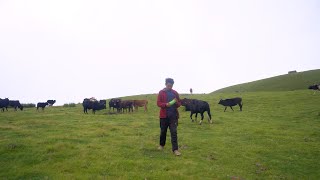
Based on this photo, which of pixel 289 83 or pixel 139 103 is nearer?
pixel 139 103

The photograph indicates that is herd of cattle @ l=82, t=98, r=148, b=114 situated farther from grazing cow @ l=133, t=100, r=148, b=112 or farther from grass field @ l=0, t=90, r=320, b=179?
grass field @ l=0, t=90, r=320, b=179

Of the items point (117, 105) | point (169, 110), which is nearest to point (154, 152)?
point (169, 110)

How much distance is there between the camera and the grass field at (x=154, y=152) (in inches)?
525

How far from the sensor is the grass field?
43.8 ft

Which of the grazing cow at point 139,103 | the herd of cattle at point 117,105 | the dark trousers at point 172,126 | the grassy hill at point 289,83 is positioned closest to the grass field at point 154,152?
the dark trousers at point 172,126

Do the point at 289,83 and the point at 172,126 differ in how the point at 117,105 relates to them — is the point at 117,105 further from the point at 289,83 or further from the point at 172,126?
the point at 289,83

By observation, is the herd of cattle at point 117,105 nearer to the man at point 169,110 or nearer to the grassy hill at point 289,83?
the man at point 169,110

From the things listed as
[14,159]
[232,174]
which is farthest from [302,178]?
[14,159]

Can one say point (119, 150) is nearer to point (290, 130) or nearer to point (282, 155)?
point (282, 155)

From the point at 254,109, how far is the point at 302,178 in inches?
1015

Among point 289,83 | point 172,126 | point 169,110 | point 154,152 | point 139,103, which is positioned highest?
point 289,83

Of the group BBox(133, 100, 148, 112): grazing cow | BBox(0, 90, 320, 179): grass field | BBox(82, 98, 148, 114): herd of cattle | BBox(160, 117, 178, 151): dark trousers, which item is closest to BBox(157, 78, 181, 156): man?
BBox(160, 117, 178, 151): dark trousers

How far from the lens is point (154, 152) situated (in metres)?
16.2

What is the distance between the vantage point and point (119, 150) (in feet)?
54.0
